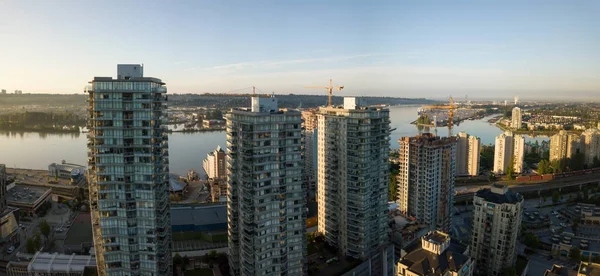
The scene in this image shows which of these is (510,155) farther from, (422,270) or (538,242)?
(422,270)

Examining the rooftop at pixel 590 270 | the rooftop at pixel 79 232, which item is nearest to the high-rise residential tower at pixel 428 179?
the rooftop at pixel 590 270

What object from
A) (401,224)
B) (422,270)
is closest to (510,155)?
(401,224)

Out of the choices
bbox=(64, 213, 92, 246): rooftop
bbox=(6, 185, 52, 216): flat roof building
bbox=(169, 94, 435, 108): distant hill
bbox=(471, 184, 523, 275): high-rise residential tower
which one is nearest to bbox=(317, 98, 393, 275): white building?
bbox=(471, 184, 523, 275): high-rise residential tower

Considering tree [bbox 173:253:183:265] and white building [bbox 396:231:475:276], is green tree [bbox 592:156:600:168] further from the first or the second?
tree [bbox 173:253:183:265]

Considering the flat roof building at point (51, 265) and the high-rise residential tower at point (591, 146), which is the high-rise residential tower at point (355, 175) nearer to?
the flat roof building at point (51, 265)

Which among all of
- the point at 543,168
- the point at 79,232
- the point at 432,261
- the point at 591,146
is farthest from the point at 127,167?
the point at 591,146

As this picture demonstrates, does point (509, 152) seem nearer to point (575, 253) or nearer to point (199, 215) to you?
point (575, 253)
